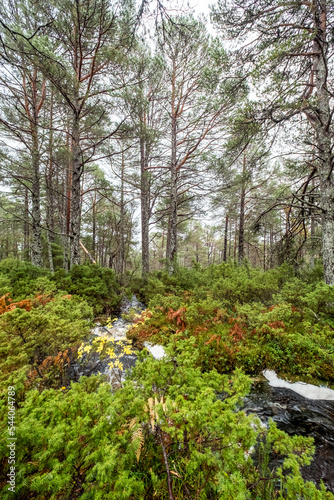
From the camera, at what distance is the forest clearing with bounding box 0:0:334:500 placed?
128 centimetres

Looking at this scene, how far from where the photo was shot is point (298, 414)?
2.75 m

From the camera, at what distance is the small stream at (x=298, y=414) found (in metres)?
2.04

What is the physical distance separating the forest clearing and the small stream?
0.02 metres

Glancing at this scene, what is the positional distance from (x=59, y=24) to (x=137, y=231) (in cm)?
985

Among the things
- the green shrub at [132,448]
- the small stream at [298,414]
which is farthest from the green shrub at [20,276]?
the green shrub at [132,448]

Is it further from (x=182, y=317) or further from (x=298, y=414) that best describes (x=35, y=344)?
(x=298, y=414)

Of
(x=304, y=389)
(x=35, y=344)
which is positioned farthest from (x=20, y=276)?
(x=304, y=389)

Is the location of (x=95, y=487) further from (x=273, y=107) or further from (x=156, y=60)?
(x=156, y=60)

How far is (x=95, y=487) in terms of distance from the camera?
1065 mm

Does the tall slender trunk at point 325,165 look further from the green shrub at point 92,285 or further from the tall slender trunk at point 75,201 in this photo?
the tall slender trunk at point 75,201

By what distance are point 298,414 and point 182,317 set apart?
2581mm

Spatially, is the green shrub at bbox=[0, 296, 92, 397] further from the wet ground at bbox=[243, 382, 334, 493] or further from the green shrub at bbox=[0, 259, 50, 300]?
the wet ground at bbox=[243, 382, 334, 493]

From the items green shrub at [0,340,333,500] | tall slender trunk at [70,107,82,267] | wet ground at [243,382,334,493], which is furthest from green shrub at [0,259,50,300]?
wet ground at [243,382,334,493]

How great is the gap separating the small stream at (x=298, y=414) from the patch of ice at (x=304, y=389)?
0.06m
